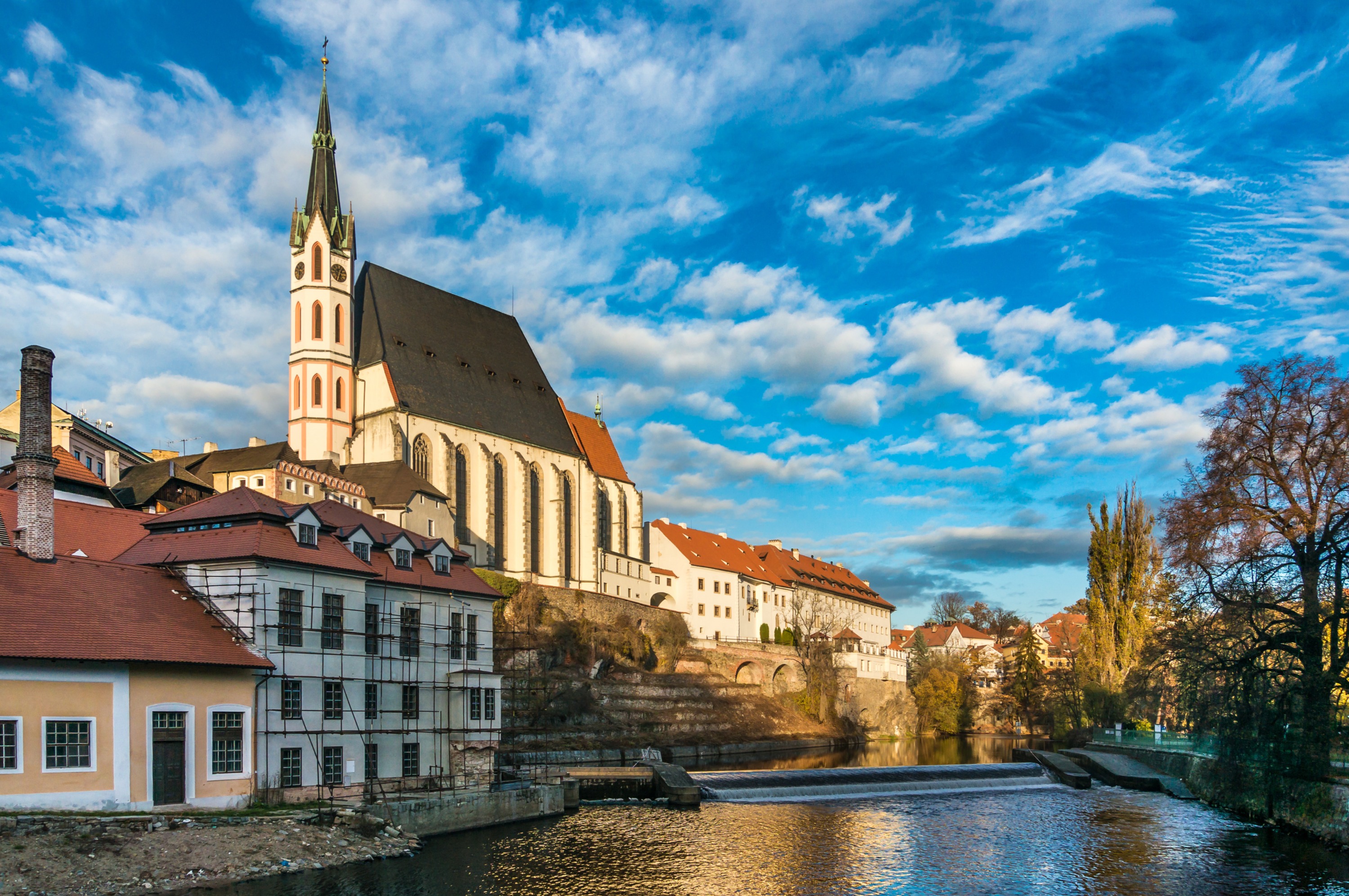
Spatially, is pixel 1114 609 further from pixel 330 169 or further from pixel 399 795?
pixel 330 169

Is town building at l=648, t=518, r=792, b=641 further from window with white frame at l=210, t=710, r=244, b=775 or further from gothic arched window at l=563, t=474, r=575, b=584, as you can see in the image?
window with white frame at l=210, t=710, r=244, b=775

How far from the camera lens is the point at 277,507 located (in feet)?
108

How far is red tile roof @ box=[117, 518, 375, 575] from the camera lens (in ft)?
99.8

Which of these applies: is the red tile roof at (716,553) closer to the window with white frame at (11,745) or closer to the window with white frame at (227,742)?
the window with white frame at (227,742)

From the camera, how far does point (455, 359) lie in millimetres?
76688

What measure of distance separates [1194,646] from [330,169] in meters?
61.2

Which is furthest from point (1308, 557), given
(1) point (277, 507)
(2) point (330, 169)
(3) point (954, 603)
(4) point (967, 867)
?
(3) point (954, 603)

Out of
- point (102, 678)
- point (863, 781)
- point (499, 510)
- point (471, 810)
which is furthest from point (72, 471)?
point (863, 781)

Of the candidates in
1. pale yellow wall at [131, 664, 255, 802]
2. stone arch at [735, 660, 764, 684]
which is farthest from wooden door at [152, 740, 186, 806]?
stone arch at [735, 660, 764, 684]

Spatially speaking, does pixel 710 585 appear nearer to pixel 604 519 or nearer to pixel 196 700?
pixel 604 519

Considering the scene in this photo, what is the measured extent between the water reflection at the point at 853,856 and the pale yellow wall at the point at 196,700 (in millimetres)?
4640

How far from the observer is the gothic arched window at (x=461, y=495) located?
2776 inches

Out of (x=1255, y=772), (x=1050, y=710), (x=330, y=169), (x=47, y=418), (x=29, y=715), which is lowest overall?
(x=1050, y=710)

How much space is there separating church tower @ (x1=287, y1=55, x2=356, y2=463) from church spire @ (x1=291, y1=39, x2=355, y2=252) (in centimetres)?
6
